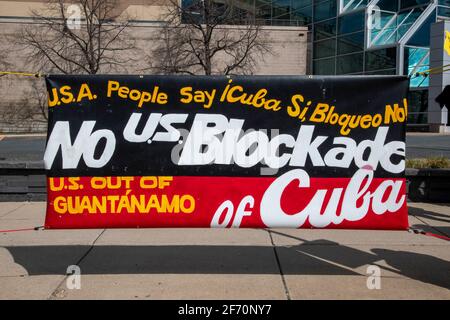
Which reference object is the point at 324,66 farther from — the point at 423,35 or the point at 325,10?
the point at 423,35

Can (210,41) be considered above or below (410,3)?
below

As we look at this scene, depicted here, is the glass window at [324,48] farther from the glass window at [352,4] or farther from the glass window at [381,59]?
the glass window at [381,59]

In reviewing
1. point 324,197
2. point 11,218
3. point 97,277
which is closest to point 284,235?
point 324,197

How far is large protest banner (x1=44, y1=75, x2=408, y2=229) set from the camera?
4.15m

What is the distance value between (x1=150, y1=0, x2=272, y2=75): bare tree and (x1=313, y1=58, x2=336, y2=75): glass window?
3.65 m

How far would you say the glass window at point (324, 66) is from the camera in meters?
33.7

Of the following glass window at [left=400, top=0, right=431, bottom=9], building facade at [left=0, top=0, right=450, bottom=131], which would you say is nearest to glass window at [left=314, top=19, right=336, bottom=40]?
building facade at [left=0, top=0, right=450, bottom=131]

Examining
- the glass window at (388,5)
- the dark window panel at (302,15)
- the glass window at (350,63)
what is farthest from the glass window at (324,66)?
the glass window at (388,5)

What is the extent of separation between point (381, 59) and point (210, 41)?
11469 millimetres

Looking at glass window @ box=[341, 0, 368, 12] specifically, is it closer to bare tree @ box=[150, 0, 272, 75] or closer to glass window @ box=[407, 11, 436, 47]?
glass window @ box=[407, 11, 436, 47]

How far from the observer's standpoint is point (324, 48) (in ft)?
114

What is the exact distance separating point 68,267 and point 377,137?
127 inches

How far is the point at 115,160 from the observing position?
13.7 ft

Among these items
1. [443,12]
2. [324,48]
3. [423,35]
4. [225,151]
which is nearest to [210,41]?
[324,48]
